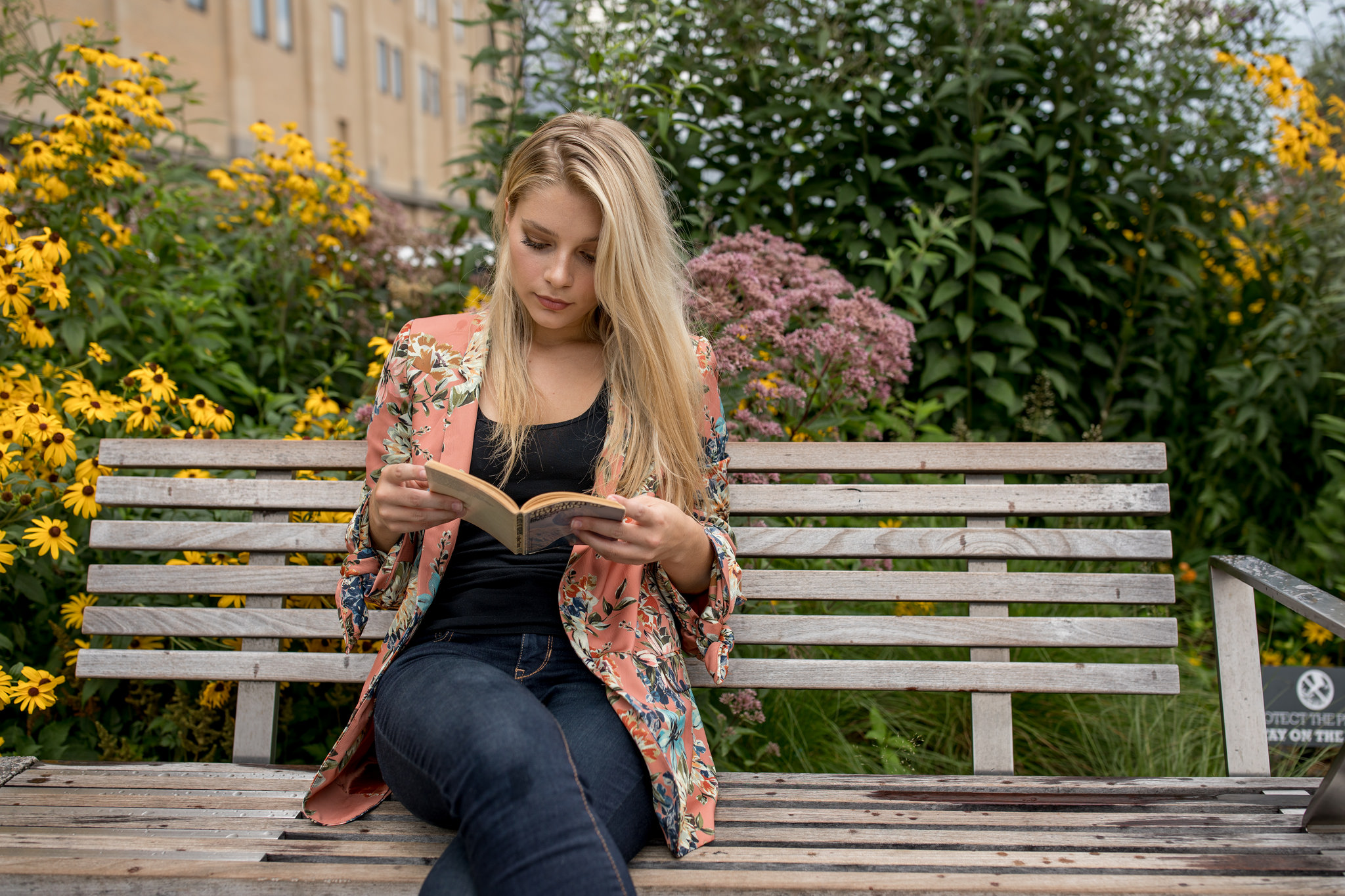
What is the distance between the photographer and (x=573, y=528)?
4.99 ft

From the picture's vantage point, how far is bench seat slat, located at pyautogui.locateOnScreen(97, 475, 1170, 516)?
218cm

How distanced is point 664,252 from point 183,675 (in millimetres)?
1434

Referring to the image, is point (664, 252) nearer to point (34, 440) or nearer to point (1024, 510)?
point (1024, 510)

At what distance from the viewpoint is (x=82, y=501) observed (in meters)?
2.27

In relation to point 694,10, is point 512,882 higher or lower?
lower

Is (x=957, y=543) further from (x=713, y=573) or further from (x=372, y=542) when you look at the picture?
(x=372, y=542)

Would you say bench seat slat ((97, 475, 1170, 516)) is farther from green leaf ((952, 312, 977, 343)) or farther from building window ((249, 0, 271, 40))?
building window ((249, 0, 271, 40))

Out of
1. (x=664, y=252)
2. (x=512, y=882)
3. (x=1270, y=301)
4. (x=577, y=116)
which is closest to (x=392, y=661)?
(x=512, y=882)

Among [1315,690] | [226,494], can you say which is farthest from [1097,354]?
[226,494]

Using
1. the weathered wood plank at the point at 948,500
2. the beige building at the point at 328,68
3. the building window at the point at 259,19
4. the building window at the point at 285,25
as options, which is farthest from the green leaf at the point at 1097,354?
the building window at the point at 285,25

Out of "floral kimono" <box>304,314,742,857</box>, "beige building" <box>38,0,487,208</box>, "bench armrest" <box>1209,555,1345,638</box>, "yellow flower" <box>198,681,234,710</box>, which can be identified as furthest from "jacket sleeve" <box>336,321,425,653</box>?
"beige building" <box>38,0,487,208</box>

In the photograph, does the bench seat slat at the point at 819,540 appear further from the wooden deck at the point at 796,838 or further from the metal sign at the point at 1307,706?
the metal sign at the point at 1307,706

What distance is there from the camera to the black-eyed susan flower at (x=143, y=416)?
243 cm

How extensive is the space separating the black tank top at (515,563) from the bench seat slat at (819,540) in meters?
0.49
